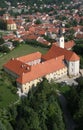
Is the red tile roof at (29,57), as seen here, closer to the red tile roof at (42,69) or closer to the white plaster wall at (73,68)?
the red tile roof at (42,69)

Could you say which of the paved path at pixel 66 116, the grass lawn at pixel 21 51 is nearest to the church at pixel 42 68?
the paved path at pixel 66 116

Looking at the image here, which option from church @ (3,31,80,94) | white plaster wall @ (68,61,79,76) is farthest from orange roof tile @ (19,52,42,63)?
white plaster wall @ (68,61,79,76)

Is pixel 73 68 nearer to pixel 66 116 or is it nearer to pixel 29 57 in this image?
pixel 29 57

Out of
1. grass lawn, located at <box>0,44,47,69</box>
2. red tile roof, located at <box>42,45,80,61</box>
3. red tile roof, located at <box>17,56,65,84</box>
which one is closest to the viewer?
red tile roof, located at <box>17,56,65,84</box>

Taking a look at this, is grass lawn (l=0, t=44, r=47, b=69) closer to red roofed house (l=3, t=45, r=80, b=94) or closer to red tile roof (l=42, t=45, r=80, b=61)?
red roofed house (l=3, t=45, r=80, b=94)

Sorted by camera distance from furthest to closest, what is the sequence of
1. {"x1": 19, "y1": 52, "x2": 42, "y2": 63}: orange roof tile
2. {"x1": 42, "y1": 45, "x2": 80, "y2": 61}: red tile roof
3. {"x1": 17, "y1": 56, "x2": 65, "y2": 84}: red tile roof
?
1. {"x1": 19, "y1": 52, "x2": 42, "y2": 63}: orange roof tile
2. {"x1": 42, "y1": 45, "x2": 80, "y2": 61}: red tile roof
3. {"x1": 17, "y1": 56, "x2": 65, "y2": 84}: red tile roof

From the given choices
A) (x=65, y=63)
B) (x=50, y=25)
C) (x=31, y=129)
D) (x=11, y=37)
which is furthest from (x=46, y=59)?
(x=50, y=25)

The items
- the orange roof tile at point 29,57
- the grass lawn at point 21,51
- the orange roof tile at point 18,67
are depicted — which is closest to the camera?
the orange roof tile at point 18,67
